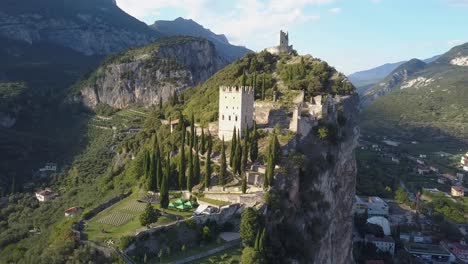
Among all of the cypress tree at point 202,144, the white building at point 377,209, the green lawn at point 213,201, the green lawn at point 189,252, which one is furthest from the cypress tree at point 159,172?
the white building at point 377,209

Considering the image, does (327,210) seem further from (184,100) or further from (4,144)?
(4,144)

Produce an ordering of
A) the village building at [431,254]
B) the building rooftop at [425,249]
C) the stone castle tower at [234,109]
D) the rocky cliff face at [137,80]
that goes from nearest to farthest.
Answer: the stone castle tower at [234,109] < the village building at [431,254] < the building rooftop at [425,249] < the rocky cliff face at [137,80]

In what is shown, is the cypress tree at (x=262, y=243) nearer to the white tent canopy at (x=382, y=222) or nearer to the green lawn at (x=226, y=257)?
the green lawn at (x=226, y=257)

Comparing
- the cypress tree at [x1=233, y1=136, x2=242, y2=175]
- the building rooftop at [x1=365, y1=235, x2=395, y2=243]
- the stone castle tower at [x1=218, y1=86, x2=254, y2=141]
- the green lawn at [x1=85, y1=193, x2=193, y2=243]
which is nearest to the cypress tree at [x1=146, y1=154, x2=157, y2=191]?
the green lawn at [x1=85, y1=193, x2=193, y2=243]

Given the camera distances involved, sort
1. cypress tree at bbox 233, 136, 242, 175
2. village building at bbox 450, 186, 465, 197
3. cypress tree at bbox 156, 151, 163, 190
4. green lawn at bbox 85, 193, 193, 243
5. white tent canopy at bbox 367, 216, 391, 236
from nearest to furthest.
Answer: green lawn at bbox 85, 193, 193, 243
cypress tree at bbox 156, 151, 163, 190
cypress tree at bbox 233, 136, 242, 175
white tent canopy at bbox 367, 216, 391, 236
village building at bbox 450, 186, 465, 197

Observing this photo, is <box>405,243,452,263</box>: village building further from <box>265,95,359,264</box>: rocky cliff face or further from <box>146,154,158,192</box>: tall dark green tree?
<box>146,154,158,192</box>: tall dark green tree
